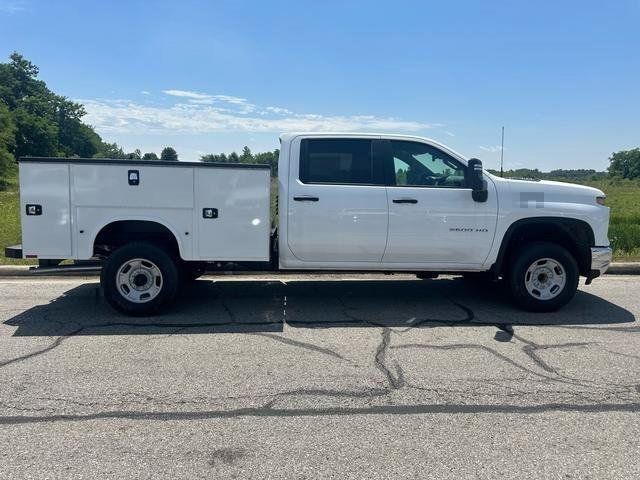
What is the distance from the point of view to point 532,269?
20.7 ft

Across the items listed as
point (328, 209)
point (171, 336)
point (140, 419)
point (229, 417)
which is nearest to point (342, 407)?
point (229, 417)

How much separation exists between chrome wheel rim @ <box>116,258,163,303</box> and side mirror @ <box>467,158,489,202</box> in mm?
3700

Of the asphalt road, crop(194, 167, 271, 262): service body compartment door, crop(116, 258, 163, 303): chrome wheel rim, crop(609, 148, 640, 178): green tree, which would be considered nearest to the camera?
the asphalt road

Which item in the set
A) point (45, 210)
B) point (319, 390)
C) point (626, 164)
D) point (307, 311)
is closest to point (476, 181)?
point (307, 311)

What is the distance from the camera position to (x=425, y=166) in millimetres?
6242

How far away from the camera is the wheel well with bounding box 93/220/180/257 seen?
6035mm

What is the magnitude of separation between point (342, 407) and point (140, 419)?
1.39 meters

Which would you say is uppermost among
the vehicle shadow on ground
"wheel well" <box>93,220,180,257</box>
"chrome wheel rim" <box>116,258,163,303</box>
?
"wheel well" <box>93,220,180,257</box>

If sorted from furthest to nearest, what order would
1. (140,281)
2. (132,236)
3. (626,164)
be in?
(626,164)
(132,236)
(140,281)

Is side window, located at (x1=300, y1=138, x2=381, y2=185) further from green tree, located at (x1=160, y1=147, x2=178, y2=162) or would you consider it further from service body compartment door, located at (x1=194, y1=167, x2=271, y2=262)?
green tree, located at (x1=160, y1=147, x2=178, y2=162)

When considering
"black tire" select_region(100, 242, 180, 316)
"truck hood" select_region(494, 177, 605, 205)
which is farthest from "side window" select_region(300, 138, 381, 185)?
"black tire" select_region(100, 242, 180, 316)

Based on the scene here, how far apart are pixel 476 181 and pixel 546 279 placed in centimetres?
150

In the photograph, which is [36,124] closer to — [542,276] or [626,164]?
[542,276]

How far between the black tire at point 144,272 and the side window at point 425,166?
2.86m
